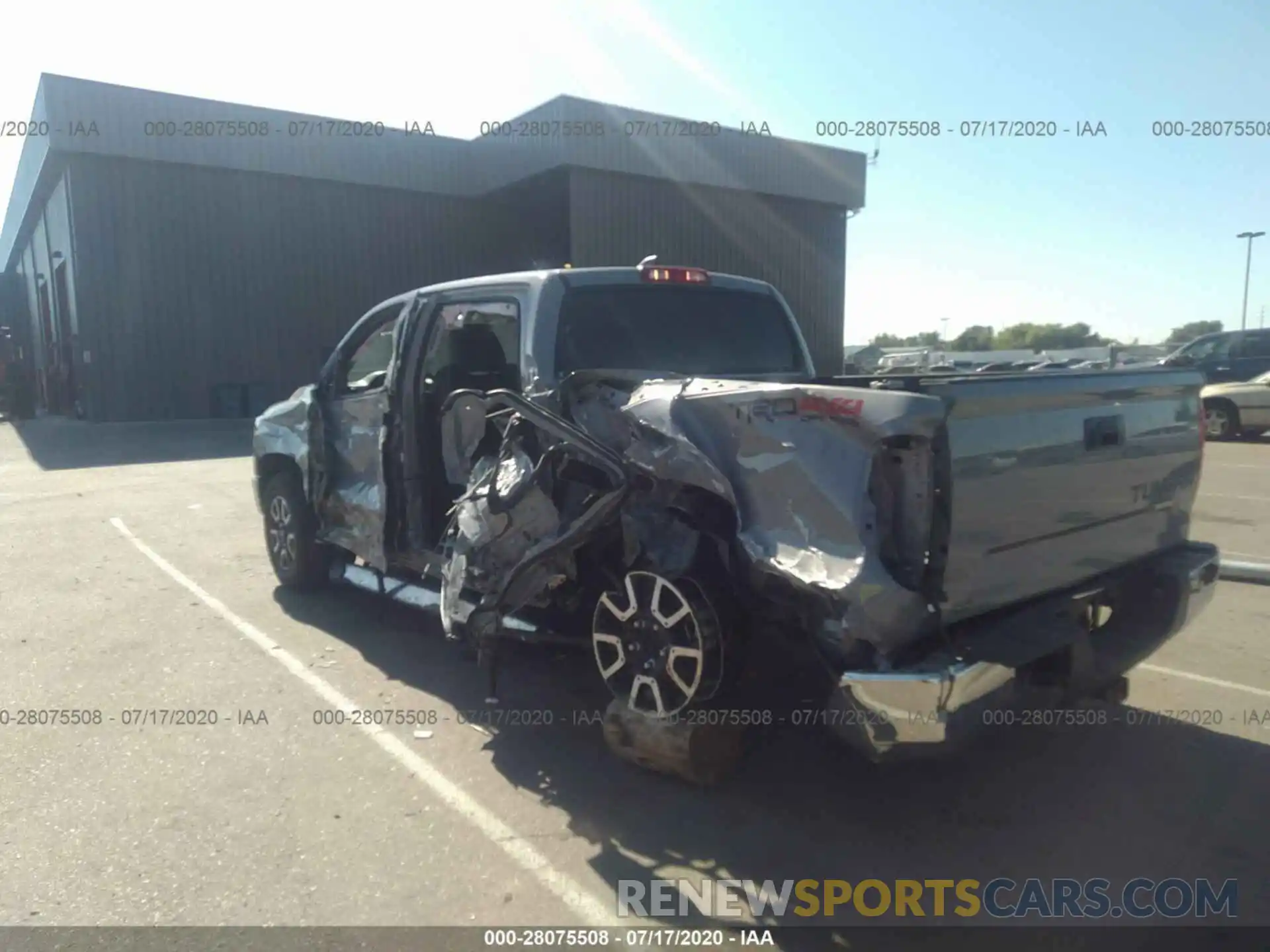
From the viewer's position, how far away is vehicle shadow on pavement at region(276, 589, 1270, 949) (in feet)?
11.1

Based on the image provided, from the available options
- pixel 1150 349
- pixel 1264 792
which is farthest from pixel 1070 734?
pixel 1150 349

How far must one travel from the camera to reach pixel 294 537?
7.10 metres

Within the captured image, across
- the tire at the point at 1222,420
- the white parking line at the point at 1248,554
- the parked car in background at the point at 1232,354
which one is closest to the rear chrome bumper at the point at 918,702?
the white parking line at the point at 1248,554

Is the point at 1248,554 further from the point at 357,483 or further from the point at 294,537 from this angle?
the point at 294,537

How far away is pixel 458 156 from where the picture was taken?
97.3 feet

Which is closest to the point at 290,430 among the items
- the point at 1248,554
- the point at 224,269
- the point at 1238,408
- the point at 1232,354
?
the point at 1248,554

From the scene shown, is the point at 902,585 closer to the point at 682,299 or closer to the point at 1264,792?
the point at 1264,792

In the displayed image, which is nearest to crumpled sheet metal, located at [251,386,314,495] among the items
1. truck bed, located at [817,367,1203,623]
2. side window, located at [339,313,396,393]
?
side window, located at [339,313,396,393]

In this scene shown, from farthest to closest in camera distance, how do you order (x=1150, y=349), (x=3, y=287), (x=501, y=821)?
1. (x=3, y=287)
2. (x=1150, y=349)
3. (x=501, y=821)

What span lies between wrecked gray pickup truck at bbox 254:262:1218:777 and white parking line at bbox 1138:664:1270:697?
95 cm

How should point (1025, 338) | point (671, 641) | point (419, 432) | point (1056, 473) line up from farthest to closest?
point (1025, 338)
point (419, 432)
point (671, 641)
point (1056, 473)

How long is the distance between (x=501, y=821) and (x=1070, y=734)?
261 cm

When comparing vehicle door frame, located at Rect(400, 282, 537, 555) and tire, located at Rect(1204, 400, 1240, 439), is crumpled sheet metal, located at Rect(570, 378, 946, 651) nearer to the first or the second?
vehicle door frame, located at Rect(400, 282, 537, 555)

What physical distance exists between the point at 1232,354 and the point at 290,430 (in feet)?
64.0
